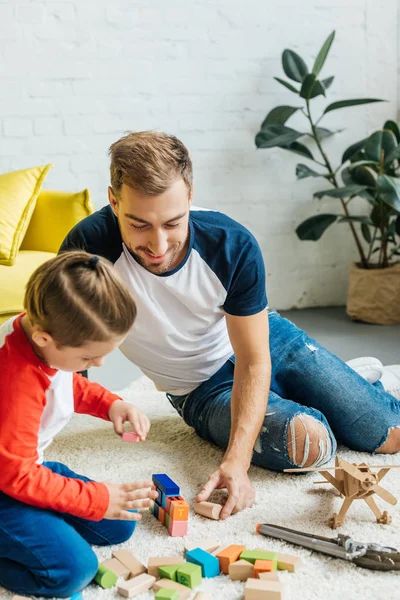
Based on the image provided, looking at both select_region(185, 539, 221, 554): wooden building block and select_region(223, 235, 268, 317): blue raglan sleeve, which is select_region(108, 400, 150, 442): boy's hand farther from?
select_region(223, 235, 268, 317): blue raglan sleeve

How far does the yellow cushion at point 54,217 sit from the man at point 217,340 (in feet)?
3.35

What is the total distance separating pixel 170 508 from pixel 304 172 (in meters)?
2.34

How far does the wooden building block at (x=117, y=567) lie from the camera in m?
1.42

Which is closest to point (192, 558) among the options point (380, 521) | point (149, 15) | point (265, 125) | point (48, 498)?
point (48, 498)

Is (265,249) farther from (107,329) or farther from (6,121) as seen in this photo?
(107,329)

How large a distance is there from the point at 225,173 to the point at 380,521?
95.6 inches

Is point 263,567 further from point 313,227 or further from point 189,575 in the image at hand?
point 313,227

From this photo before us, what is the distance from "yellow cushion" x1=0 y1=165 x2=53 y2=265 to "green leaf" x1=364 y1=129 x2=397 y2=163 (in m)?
1.46

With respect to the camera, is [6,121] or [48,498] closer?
[48,498]

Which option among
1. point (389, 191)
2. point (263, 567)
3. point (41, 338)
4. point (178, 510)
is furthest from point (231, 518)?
point (389, 191)

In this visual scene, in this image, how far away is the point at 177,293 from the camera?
1.80 metres

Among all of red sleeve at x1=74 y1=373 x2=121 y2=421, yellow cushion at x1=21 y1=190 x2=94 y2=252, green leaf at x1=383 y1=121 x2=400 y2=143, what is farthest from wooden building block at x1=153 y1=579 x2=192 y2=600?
green leaf at x1=383 y1=121 x2=400 y2=143

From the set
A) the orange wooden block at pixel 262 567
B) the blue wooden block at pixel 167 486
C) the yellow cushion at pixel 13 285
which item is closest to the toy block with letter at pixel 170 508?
the blue wooden block at pixel 167 486

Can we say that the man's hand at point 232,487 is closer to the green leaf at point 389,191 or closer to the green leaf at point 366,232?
the green leaf at point 389,191
